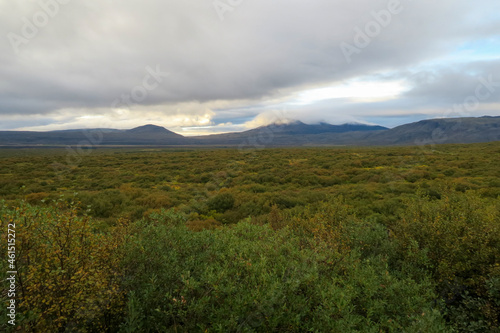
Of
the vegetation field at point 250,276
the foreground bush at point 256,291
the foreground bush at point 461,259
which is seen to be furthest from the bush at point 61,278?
the foreground bush at point 461,259

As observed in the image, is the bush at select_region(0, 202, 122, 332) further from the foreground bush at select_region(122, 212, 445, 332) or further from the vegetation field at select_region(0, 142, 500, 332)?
the foreground bush at select_region(122, 212, 445, 332)

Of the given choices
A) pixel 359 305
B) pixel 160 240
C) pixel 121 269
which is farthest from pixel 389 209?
pixel 121 269

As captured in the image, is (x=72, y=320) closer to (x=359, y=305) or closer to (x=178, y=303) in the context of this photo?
(x=178, y=303)

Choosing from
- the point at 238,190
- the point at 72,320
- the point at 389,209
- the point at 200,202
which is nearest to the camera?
the point at 72,320

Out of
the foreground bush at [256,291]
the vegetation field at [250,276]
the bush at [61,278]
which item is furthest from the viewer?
the foreground bush at [256,291]

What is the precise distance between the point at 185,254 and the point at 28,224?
3.06m

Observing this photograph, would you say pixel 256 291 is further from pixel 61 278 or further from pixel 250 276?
pixel 61 278

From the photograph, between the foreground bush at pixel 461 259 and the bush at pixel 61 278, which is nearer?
the bush at pixel 61 278

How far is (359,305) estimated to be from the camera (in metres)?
5.02

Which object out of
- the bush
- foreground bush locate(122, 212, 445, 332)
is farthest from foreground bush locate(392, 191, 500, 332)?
the bush

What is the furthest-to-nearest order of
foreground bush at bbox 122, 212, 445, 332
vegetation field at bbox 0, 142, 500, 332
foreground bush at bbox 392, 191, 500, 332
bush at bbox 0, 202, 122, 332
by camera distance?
foreground bush at bbox 392, 191, 500, 332 → foreground bush at bbox 122, 212, 445, 332 → vegetation field at bbox 0, 142, 500, 332 → bush at bbox 0, 202, 122, 332

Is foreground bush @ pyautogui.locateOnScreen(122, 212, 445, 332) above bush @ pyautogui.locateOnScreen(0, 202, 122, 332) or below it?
below

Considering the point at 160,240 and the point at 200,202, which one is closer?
the point at 160,240

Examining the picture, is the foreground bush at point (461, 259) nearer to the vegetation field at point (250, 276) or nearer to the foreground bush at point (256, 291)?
the vegetation field at point (250, 276)
